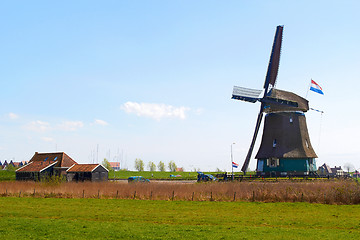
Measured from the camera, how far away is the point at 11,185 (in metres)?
40.0

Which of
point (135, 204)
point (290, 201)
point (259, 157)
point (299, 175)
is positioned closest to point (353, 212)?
point (290, 201)

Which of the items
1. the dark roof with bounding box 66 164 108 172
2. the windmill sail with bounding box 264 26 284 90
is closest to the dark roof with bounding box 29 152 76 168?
the dark roof with bounding box 66 164 108 172

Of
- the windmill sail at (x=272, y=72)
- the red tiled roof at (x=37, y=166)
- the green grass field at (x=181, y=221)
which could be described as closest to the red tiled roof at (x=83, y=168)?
the red tiled roof at (x=37, y=166)

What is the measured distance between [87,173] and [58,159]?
9351 mm

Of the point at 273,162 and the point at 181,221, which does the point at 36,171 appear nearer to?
the point at 273,162

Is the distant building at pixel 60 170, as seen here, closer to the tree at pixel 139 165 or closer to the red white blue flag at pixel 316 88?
the red white blue flag at pixel 316 88

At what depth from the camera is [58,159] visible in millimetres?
65750

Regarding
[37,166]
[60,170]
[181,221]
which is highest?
[37,166]

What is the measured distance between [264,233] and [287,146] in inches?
1576

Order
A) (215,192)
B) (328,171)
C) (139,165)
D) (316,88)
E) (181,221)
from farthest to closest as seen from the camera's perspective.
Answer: (139,165), (328,171), (316,88), (215,192), (181,221)

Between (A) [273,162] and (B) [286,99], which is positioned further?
(B) [286,99]

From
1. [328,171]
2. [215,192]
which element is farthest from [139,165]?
[215,192]

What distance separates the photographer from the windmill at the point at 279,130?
53.8 metres

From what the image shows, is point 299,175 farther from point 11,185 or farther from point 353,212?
point 11,185
